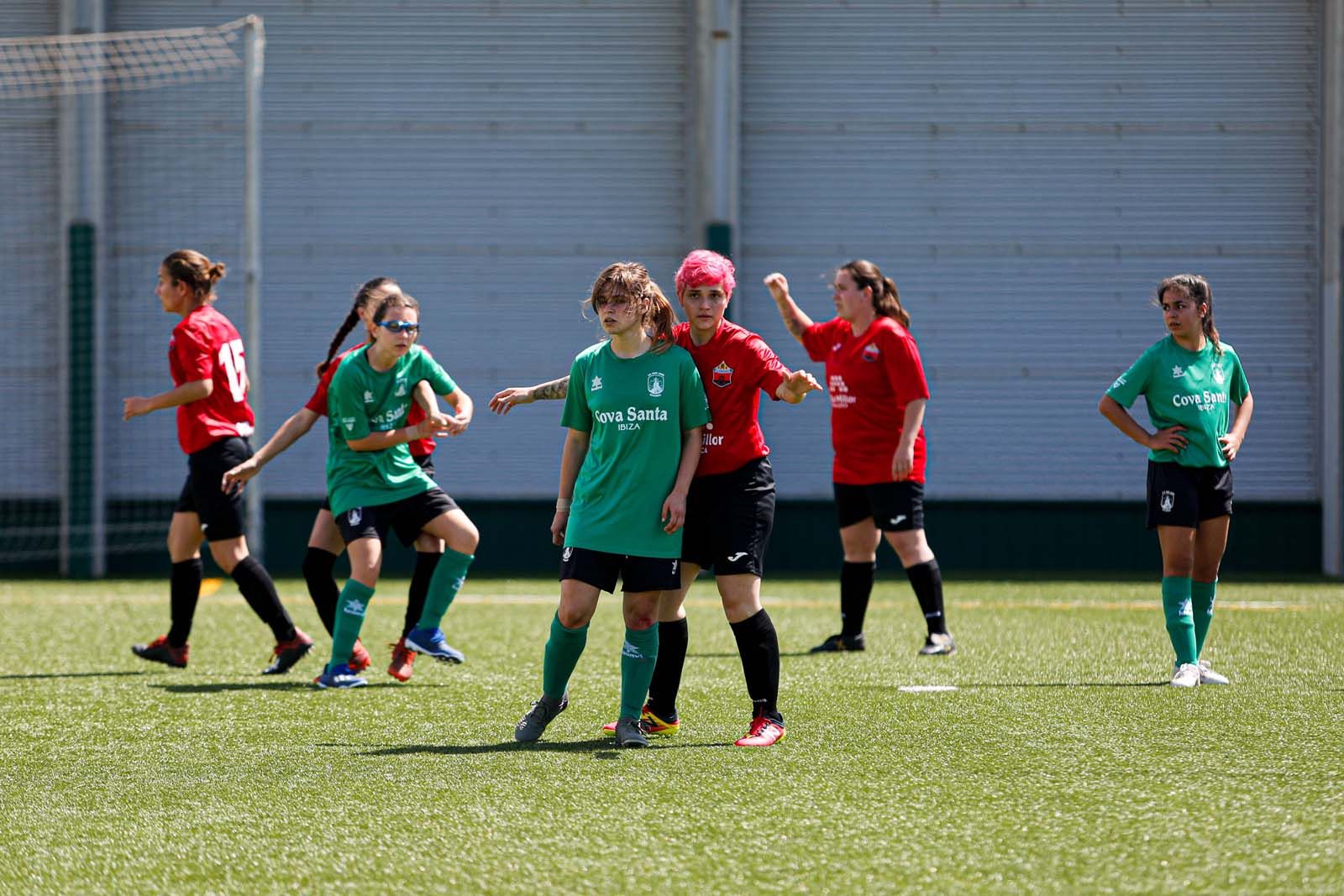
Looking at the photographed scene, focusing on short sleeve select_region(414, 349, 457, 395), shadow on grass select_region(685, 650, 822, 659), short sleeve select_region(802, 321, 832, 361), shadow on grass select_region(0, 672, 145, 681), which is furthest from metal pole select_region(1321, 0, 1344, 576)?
shadow on grass select_region(0, 672, 145, 681)

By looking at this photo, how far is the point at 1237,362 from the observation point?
6602 mm

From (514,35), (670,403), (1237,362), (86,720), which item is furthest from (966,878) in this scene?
(514,35)

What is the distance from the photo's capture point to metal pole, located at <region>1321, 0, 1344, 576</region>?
12.8 metres

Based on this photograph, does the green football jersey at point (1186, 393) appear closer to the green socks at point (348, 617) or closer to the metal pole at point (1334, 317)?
the green socks at point (348, 617)

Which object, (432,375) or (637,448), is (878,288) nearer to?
(432,375)

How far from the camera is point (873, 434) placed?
25.0 ft

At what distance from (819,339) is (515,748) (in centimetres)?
361

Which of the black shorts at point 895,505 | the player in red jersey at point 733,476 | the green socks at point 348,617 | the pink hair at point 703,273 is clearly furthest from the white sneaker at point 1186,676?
the green socks at point 348,617

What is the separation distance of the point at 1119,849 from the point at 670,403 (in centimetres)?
199

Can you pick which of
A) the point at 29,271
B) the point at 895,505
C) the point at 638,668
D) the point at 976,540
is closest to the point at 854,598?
the point at 895,505

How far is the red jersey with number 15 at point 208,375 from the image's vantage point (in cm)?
679

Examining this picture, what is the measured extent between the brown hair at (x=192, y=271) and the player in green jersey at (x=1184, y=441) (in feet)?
13.1

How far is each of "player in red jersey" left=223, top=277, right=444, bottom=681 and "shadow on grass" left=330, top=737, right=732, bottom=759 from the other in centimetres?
156

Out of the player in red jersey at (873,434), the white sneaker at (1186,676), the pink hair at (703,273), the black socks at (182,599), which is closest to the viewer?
the pink hair at (703,273)
